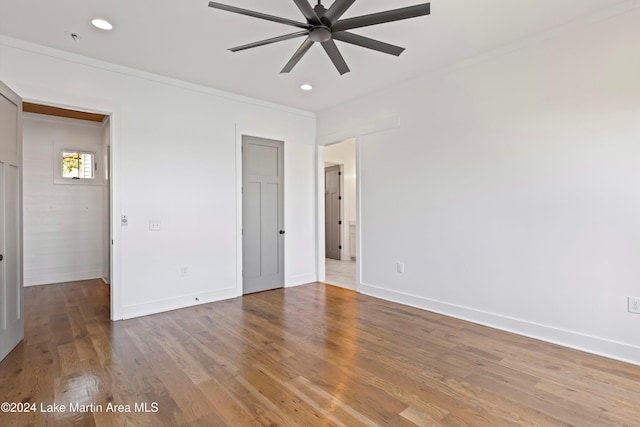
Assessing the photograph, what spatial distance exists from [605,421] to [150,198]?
4.43 metres

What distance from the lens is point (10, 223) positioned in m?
2.90

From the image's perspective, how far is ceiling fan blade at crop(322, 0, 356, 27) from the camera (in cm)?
193

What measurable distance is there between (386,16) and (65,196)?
6039 mm

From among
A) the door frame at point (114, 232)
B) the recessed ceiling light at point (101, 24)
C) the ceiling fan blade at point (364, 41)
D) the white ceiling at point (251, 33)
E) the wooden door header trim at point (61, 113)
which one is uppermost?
the white ceiling at point (251, 33)

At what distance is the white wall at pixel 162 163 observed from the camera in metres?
3.42

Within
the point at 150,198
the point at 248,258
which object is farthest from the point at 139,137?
the point at 248,258

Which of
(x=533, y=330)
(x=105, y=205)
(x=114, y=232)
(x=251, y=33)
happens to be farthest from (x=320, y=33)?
(x=105, y=205)

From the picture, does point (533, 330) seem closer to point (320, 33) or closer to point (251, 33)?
point (320, 33)

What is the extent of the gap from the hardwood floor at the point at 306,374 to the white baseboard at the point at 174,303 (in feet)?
0.81

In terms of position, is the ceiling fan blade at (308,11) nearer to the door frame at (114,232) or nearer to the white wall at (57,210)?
the door frame at (114,232)

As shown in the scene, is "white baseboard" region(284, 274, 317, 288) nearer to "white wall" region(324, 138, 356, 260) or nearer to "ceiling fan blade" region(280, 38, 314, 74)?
"white wall" region(324, 138, 356, 260)

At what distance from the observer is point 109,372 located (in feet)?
8.16

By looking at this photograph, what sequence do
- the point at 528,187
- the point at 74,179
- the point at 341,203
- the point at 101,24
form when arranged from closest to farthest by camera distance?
the point at 101,24, the point at 528,187, the point at 74,179, the point at 341,203

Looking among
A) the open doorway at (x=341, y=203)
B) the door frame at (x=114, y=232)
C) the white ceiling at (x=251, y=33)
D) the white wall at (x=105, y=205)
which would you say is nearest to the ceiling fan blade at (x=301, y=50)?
the white ceiling at (x=251, y=33)
